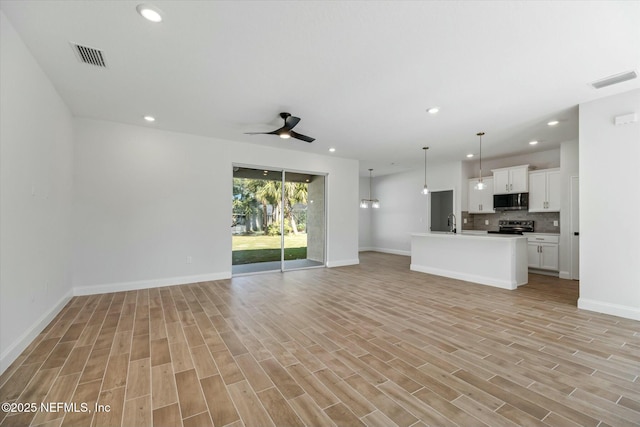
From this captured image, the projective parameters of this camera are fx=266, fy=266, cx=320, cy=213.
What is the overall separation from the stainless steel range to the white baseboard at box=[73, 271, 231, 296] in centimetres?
705

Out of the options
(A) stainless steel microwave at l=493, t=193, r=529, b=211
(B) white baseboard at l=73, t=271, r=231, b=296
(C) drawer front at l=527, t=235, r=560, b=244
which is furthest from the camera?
(A) stainless steel microwave at l=493, t=193, r=529, b=211

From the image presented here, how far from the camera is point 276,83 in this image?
327 centimetres

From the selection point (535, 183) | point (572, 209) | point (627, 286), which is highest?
point (535, 183)

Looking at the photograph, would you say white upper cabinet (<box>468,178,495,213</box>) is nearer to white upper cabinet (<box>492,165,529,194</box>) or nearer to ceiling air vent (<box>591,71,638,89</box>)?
white upper cabinet (<box>492,165,529,194</box>)

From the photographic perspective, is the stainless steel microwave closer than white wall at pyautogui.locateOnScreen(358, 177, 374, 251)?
Yes

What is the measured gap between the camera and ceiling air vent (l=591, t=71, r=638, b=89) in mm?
3053

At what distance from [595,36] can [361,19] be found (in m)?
2.15

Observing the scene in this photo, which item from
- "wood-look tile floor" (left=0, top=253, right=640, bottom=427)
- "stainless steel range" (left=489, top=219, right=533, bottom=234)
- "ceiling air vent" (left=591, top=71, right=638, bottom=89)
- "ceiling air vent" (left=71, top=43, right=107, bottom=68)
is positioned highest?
"ceiling air vent" (left=71, top=43, right=107, bottom=68)

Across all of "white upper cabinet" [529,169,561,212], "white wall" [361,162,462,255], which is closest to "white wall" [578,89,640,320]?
"white upper cabinet" [529,169,561,212]

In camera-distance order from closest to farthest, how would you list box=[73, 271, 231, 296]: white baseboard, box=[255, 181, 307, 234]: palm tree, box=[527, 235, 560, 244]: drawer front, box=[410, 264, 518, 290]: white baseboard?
box=[73, 271, 231, 296]: white baseboard, box=[410, 264, 518, 290]: white baseboard, box=[527, 235, 560, 244]: drawer front, box=[255, 181, 307, 234]: palm tree

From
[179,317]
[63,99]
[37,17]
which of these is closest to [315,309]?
[179,317]

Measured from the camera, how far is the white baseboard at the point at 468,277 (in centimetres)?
497

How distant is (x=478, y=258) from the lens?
5414mm

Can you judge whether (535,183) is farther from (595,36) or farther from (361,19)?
(361,19)
